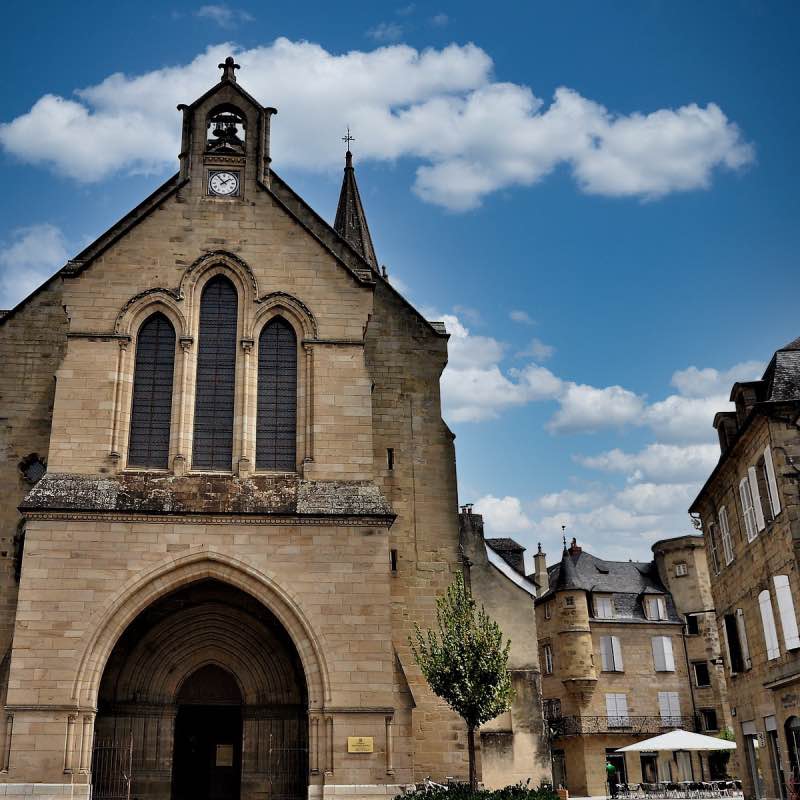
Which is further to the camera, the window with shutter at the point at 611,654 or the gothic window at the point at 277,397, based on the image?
the window with shutter at the point at 611,654

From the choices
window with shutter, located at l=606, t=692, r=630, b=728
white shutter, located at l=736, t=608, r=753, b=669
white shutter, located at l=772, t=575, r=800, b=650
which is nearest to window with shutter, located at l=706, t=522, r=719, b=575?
white shutter, located at l=736, t=608, r=753, b=669

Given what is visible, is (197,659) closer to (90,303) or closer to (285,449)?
(285,449)

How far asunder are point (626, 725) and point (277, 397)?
98.3 feet

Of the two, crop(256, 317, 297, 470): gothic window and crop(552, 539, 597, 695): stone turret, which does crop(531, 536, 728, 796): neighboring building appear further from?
crop(256, 317, 297, 470): gothic window

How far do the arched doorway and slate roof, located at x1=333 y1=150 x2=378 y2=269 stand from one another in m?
15.0

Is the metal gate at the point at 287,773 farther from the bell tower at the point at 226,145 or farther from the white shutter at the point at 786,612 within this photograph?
the bell tower at the point at 226,145

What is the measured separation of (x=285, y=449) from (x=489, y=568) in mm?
7097

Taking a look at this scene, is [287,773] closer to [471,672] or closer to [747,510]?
[471,672]

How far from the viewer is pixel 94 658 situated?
57.7ft

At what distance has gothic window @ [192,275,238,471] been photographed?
Answer: 787 inches

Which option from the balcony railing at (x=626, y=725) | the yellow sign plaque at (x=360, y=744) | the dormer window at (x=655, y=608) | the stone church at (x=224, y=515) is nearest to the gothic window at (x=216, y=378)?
the stone church at (x=224, y=515)

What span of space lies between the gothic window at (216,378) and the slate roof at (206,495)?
0.71 metres

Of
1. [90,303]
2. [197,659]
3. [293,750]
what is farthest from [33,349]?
[293,750]

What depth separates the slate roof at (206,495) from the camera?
18.5 m
